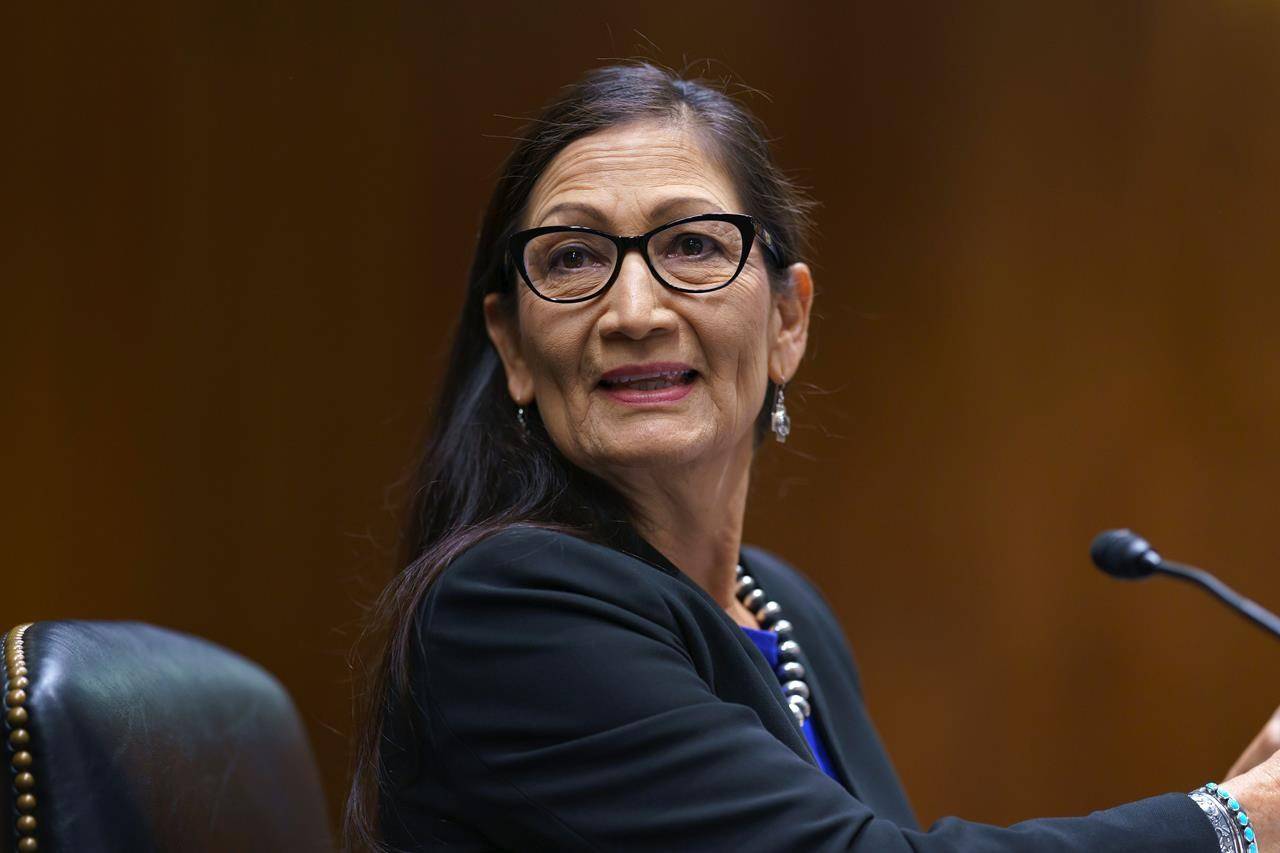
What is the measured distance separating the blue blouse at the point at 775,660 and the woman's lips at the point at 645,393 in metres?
0.33

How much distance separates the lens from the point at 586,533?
122 cm

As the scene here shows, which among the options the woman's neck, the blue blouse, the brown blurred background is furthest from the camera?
the brown blurred background

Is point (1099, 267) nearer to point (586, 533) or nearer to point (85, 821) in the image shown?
point (586, 533)

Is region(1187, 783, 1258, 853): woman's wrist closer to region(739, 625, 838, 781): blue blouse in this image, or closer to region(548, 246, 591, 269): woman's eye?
region(739, 625, 838, 781): blue blouse

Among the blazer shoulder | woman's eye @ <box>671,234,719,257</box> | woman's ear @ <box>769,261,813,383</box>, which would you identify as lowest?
the blazer shoulder

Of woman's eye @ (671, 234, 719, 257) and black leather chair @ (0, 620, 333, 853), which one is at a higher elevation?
woman's eye @ (671, 234, 719, 257)

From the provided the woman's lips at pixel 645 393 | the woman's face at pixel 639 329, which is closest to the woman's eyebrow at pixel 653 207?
the woman's face at pixel 639 329

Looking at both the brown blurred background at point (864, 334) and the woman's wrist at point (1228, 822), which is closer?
the woman's wrist at point (1228, 822)

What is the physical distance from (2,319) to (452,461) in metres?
1.31

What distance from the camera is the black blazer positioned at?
3.36ft

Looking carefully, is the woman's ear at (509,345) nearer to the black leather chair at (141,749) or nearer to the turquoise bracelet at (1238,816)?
the black leather chair at (141,749)

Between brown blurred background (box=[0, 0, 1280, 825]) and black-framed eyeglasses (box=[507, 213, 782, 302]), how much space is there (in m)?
1.20

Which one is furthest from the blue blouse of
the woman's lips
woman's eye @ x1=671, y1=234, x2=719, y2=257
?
woman's eye @ x1=671, y1=234, x2=719, y2=257

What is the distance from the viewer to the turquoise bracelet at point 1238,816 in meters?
1.06
